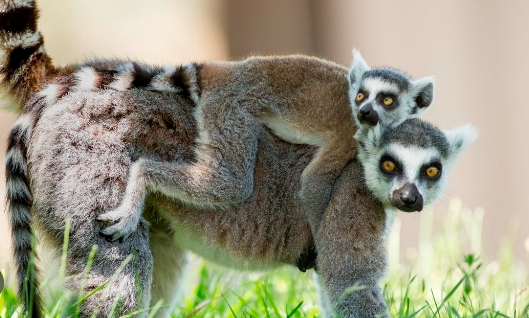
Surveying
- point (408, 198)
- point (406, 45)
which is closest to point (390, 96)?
point (408, 198)

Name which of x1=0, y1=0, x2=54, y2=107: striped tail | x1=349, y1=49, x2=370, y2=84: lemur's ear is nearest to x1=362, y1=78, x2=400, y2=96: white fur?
x1=349, y1=49, x2=370, y2=84: lemur's ear

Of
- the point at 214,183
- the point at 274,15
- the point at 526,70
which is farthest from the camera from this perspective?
the point at 274,15

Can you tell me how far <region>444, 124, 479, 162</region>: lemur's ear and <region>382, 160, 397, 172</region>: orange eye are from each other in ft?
1.73

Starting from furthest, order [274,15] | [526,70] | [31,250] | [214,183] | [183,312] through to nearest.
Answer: [274,15]
[526,70]
[183,312]
[214,183]
[31,250]

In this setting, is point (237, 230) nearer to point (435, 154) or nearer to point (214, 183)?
point (214, 183)

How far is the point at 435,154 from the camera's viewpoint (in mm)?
4969

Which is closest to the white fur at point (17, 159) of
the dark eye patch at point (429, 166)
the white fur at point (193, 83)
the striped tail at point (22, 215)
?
the striped tail at point (22, 215)

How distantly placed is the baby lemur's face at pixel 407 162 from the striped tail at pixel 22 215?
232cm

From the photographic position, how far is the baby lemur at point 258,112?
192 inches

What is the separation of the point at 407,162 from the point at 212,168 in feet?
4.40

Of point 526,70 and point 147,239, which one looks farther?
point 526,70

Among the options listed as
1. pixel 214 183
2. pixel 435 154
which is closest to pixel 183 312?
pixel 214 183

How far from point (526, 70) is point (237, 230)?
5.95 m

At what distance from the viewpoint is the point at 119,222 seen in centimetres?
446
